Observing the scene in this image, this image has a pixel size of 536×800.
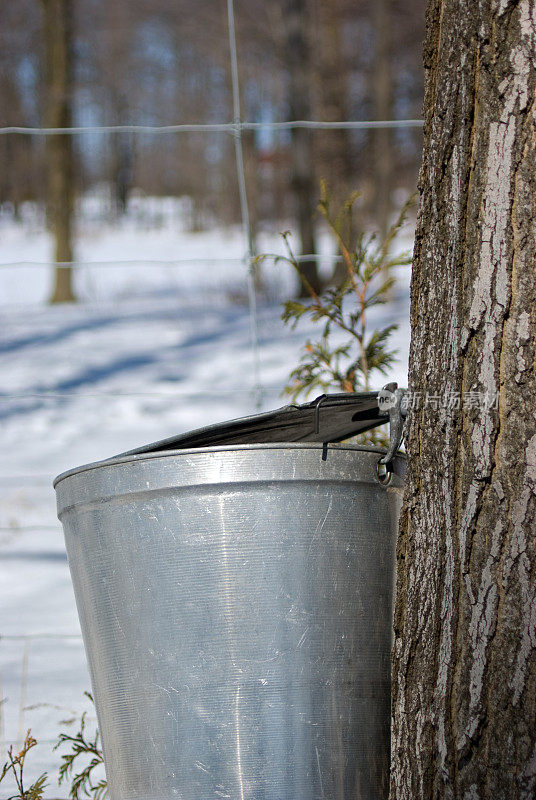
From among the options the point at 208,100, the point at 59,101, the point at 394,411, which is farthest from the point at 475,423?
the point at 208,100

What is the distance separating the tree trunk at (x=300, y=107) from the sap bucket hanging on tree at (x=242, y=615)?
9.94 m

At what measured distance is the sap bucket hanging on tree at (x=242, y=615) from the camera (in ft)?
4.24

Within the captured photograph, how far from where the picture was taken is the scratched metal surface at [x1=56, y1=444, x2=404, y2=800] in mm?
1292

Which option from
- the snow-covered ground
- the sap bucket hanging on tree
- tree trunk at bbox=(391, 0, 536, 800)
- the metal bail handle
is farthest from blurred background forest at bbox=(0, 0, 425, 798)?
tree trunk at bbox=(391, 0, 536, 800)

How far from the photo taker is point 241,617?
129cm

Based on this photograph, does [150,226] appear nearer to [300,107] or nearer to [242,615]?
[300,107]

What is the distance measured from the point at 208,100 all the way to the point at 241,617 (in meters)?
17.4

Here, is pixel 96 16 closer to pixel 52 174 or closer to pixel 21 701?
pixel 52 174

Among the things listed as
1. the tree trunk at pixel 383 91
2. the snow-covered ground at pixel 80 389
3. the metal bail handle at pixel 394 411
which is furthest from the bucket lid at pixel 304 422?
the tree trunk at pixel 383 91

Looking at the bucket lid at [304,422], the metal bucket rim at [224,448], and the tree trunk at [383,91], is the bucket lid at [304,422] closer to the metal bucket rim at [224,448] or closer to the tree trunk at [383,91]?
the metal bucket rim at [224,448]

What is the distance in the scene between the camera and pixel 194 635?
1.29m

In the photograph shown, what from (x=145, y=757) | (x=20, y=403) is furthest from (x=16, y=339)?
(x=145, y=757)

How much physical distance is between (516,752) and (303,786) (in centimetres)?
36

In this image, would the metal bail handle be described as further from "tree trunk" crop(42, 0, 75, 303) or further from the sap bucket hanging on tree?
"tree trunk" crop(42, 0, 75, 303)
